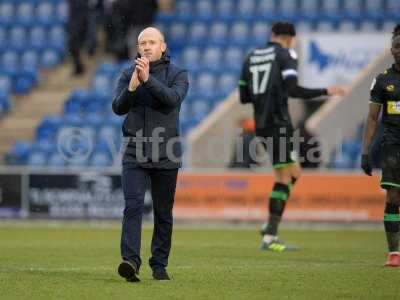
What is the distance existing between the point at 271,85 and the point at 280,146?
0.76 meters

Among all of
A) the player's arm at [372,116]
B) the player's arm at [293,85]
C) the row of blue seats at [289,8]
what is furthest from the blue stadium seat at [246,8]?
the player's arm at [372,116]

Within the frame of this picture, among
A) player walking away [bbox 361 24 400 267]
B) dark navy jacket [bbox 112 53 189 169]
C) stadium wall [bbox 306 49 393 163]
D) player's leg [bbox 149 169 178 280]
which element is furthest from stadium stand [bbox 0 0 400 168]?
dark navy jacket [bbox 112 53 189 169]

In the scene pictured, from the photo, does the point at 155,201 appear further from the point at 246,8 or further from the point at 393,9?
the point at 246,8

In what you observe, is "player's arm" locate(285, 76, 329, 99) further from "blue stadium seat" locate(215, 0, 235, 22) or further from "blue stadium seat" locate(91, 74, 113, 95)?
"blue stadium seat" locate(215, 0, 235, 22)

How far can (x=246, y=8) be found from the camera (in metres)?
24.5

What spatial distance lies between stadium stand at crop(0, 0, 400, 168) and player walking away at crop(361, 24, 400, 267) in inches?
403

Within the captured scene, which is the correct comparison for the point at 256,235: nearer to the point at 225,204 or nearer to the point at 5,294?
the point at 225,204

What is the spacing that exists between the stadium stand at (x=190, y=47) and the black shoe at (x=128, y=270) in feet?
40.9

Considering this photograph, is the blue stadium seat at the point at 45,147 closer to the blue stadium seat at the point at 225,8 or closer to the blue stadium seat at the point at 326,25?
the blue stadium seat at the point at 225,8

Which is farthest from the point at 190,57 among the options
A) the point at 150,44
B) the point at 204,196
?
the point at 150,44

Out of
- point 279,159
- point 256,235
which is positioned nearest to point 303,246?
point 279,159

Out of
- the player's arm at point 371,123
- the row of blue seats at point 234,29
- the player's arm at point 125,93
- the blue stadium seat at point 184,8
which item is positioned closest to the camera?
the player's arm at point 125,93

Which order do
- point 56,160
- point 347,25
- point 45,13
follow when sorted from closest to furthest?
point 56,160
point 347,25
point 45,13

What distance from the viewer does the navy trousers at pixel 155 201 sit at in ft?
28.9
